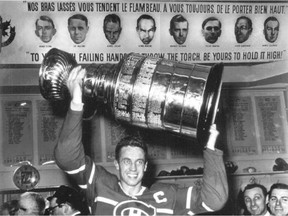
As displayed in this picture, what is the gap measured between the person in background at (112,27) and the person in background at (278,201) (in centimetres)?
121

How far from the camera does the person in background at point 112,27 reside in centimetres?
227

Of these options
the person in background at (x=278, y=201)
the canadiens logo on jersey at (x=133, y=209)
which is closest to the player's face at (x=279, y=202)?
the person in background at (x=278, y=201)

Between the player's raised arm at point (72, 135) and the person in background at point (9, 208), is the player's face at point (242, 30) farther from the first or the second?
the person in background at point (9, 208)

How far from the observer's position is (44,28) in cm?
218

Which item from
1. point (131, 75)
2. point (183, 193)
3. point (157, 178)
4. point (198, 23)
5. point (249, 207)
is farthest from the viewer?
point (157, 178)

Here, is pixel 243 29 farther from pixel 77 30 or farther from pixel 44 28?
pixel 44 28

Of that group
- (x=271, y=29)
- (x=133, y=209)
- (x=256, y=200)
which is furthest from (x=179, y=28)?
(x=133, y=209)

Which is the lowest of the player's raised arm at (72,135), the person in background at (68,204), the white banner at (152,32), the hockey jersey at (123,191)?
the person in background at (68,204)

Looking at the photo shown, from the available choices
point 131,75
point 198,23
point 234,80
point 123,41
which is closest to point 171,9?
point 198,23

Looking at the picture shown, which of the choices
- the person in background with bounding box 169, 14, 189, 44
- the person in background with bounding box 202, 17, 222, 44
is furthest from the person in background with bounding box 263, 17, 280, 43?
the person in background with bounding box 169, 14, 189, 44

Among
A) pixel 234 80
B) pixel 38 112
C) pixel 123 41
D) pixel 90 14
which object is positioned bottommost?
pixel 38 112

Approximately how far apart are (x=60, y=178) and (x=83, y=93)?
1.35m

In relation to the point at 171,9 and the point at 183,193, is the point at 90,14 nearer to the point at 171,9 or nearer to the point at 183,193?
the point at 171,9

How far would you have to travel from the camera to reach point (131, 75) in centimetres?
125
